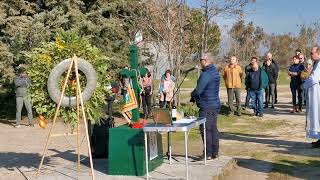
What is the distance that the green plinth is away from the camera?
8.63 metres

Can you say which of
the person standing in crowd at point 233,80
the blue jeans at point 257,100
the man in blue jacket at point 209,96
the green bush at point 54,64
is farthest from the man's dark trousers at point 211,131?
the person standing in crowd at point 233,80

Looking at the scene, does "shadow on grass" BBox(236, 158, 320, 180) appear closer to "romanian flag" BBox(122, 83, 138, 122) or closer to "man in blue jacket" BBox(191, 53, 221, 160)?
"man in blue jacket" BBox(191, 53, 221, 160)

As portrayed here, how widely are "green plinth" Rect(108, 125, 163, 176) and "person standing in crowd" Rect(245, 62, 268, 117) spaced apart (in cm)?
999

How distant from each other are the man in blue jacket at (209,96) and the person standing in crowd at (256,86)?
8.41 m

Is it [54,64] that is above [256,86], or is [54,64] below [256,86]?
above

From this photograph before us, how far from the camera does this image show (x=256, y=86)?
18250 mm

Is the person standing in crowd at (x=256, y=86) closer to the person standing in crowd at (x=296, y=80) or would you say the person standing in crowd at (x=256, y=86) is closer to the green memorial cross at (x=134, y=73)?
the person standing in crowd at (x=296, y=80)

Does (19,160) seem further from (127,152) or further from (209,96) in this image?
(209,96)

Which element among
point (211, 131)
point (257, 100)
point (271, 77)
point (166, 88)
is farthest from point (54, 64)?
point (271, 77)

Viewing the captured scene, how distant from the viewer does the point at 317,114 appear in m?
9.42

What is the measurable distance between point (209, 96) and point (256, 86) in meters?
8.76

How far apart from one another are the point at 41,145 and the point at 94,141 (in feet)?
11.7

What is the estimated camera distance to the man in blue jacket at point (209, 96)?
9.70 m

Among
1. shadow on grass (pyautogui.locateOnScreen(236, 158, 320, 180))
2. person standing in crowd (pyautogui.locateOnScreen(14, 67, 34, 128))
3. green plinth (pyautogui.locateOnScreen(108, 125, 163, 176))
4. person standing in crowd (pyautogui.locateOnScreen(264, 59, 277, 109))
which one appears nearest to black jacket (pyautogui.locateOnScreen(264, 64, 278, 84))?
person standing in crowd (pyautogui.locateOnScreen(264, 59, 277, 109))
